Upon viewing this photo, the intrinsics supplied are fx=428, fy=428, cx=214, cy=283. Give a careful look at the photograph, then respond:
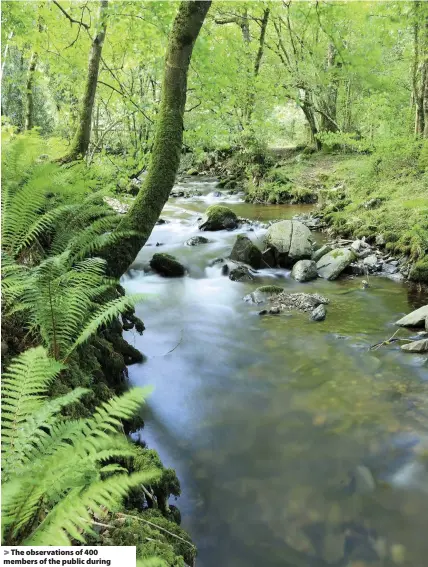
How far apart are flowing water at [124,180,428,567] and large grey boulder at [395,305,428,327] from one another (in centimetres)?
20

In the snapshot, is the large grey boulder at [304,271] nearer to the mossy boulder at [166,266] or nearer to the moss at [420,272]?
the moss at [420,272]

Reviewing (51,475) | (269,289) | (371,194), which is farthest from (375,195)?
(51,475)

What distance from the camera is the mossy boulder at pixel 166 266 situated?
339 inches

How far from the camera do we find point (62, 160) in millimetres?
5918

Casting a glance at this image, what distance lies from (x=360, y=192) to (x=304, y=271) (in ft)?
17.3

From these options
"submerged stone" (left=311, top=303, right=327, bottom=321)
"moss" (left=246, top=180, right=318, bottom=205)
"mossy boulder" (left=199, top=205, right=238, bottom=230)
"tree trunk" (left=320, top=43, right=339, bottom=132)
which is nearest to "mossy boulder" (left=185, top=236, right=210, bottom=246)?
"mossy boulder" (left=199, top=205, right=238, bottom=230)

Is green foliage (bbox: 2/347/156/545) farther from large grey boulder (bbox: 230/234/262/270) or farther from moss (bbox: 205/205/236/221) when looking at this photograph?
moss (bbox: 205/205/236/221)

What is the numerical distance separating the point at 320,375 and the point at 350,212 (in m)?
7.65

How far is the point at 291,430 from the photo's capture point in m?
3.82

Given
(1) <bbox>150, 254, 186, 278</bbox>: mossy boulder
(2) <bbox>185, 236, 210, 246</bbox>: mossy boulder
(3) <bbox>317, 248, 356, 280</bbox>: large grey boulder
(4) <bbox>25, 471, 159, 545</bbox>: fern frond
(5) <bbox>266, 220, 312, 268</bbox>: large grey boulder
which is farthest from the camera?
(2) <bbox>185, 236, 210, 246</bbox>: mossy boulder
